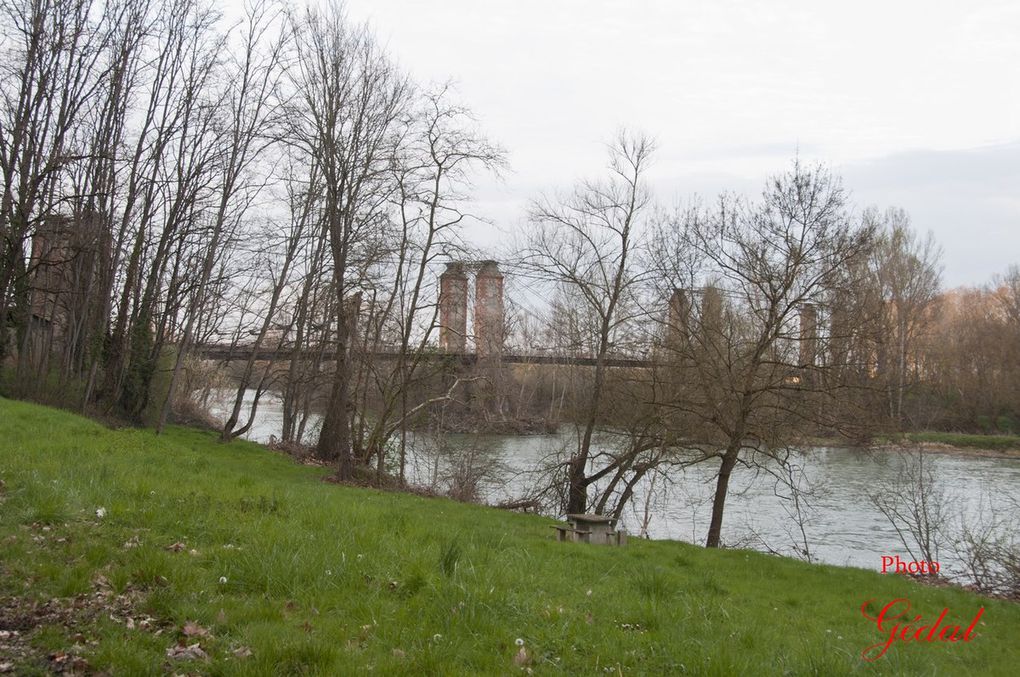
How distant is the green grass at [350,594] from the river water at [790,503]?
10.2 metres

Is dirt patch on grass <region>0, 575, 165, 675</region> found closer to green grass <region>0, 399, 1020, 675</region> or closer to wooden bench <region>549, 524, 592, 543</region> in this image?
green grass <region>0, 399, 1020, 675</region>

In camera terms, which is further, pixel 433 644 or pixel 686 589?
pixel 686 589

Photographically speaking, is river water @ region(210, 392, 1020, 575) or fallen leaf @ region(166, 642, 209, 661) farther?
river water @ region(210, 392, 1020, 575)

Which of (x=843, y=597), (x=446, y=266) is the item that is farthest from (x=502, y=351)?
(x=843, y=597)

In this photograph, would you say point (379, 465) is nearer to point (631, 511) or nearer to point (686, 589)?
point (631, 511)

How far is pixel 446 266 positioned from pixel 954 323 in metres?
44.2

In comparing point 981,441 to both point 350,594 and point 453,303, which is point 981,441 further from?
point 350,594

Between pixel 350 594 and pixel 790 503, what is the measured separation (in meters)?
19.6

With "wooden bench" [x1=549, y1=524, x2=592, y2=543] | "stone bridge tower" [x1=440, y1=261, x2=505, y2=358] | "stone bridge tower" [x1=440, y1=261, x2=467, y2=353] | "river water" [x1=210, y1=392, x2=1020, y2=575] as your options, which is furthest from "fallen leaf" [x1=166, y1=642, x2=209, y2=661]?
"stone bridge tower" [x1=440, y1=261, x2=467, y2=353]

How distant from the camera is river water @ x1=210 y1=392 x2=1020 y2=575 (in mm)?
17875

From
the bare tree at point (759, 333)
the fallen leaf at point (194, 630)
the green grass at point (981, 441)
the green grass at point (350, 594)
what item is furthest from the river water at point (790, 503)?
the fallen leaf at point (194, 630)

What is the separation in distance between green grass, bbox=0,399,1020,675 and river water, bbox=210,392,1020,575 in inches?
401

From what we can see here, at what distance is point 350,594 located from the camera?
468 cm

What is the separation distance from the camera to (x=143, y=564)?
4648mm
